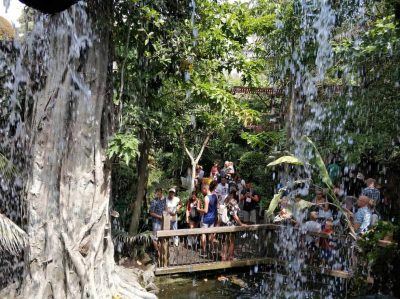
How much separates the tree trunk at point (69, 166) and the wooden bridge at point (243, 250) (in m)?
2.74

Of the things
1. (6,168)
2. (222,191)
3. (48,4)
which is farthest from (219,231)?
(48,4)

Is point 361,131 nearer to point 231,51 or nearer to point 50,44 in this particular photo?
point 231,51

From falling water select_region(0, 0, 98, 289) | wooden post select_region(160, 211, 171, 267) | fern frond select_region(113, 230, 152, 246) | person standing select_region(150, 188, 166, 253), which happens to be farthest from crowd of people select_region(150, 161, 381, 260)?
falling water select_region(0, 0, 98, 289)

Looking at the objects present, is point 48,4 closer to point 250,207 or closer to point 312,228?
point 312,228

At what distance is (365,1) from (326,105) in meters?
2.17

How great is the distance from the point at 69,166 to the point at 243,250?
499 centimetres

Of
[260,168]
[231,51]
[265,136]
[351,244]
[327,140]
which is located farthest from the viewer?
[260,168]

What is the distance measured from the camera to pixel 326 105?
8539mm

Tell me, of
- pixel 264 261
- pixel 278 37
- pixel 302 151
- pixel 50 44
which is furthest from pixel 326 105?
pixel 50 44

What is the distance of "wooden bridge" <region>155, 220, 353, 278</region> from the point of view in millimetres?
8086

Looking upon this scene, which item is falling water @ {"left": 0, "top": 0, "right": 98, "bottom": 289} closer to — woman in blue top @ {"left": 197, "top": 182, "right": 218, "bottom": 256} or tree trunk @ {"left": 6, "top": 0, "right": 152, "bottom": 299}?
tree trunk @ {"left": 6, "top": 0, "right": 152, "bottom": 299}

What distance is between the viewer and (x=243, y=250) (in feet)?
30.8

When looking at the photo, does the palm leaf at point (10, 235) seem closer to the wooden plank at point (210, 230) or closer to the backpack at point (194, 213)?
the wooden plank at point (210, 230)

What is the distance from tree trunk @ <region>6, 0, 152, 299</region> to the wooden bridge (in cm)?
274
